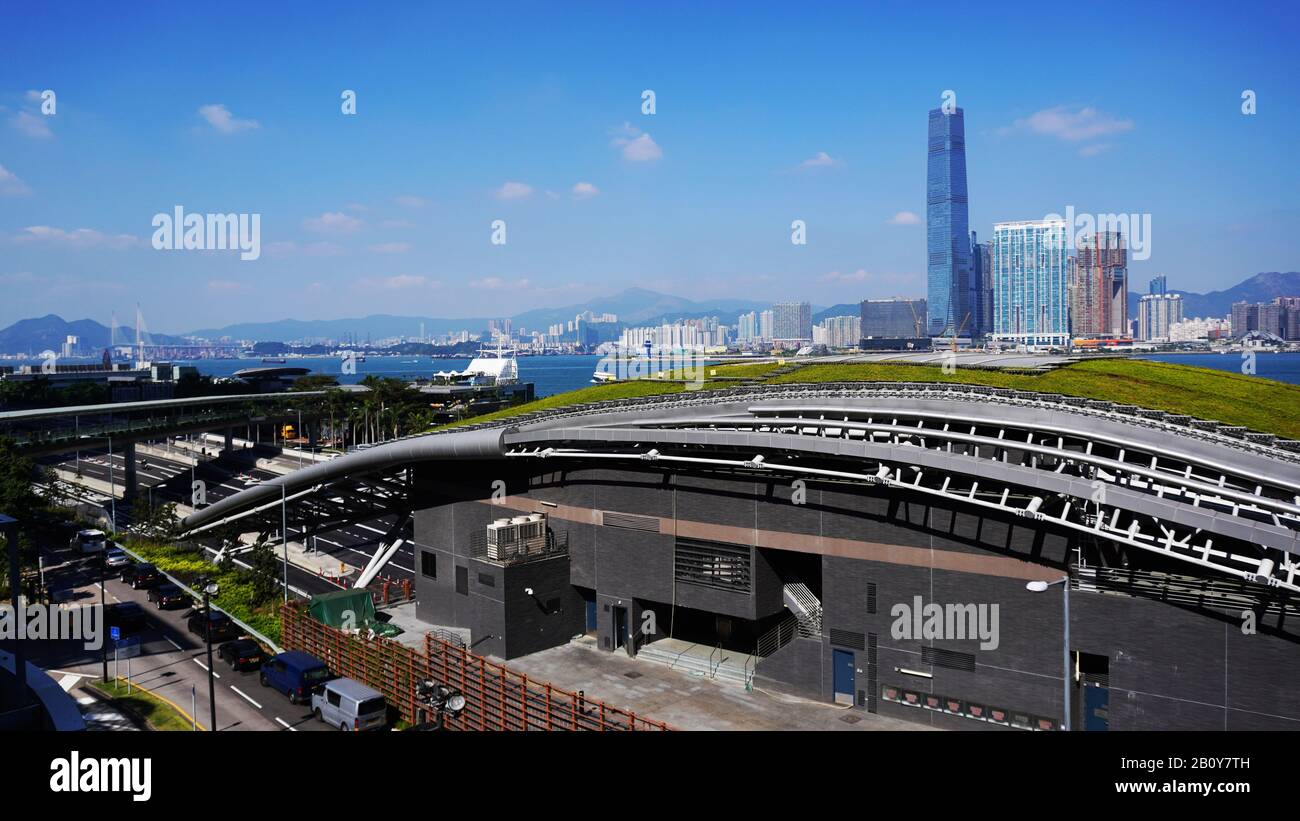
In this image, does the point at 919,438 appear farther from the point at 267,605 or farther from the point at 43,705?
the point at 267,605

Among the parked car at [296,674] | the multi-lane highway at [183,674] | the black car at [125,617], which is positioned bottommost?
the multi-lane highway at [183,674]

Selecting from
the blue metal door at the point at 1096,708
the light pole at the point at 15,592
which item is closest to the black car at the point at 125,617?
the light pole at the point at 15,592

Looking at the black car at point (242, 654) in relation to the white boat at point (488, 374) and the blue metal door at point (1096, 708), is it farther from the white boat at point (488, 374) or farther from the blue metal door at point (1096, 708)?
the white boat at point (488, 374)

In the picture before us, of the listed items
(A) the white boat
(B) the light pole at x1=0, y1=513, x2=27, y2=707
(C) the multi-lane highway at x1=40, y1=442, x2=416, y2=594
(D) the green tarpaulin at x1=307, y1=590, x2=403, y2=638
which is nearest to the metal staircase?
(D) the green tarpaulin at x1=307, y1=590, x2=403, y2=638

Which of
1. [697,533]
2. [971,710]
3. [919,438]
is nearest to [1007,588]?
[971,710]

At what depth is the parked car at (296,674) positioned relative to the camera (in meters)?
31.1

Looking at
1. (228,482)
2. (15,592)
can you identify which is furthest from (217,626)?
(228,482)

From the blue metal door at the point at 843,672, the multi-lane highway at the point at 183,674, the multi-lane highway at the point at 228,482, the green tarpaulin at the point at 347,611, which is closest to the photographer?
the multi-lane highway at the point at 183,674

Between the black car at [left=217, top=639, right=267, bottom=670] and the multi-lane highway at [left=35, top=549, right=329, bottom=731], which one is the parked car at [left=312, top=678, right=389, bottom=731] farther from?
the black car at [left=217, top=639, right=267, bottom=670]

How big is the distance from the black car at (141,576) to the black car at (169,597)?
2563mm

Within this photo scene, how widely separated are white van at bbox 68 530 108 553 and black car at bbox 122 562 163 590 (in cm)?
828

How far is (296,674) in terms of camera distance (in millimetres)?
31359

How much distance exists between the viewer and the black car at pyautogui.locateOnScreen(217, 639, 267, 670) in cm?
3534
